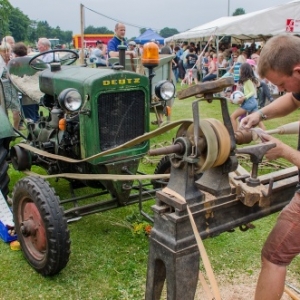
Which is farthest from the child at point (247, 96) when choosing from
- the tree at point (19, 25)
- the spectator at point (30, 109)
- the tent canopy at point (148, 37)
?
the tree at point (19, 25)

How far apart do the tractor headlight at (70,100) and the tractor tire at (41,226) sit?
57 centimetres

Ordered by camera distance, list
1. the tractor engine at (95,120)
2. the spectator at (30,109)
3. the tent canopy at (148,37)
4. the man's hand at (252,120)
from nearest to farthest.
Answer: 1. the man's hand at (252,120)
2. the tractor engine at (95,120)
3. the spectator at (30,109)
4. the tent canopy at (148,37)

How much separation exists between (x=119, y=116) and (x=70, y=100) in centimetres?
47

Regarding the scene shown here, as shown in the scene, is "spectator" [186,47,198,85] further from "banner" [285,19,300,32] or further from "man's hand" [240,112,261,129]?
"man's hand" [240,112,261,129]

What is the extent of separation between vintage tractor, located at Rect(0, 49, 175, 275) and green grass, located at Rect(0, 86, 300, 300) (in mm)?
144

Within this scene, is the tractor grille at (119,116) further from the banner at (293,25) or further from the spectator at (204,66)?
the spectator at (204,66)

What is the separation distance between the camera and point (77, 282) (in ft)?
9.36

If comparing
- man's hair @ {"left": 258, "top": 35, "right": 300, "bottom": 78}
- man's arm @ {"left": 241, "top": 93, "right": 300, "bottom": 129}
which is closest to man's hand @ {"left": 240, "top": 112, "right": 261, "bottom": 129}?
man's arm @ {"left": 241, "top": 93, "right": 300, "bottom": 129}

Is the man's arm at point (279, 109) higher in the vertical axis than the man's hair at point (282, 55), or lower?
lower

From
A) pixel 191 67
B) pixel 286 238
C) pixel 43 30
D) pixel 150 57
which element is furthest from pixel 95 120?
pixel 43 30

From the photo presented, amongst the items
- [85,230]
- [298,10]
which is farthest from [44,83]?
[298,10]

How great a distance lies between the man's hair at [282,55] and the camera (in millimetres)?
1902

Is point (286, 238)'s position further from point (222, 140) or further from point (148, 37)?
point (148, 37)

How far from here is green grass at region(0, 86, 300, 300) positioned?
277cm
